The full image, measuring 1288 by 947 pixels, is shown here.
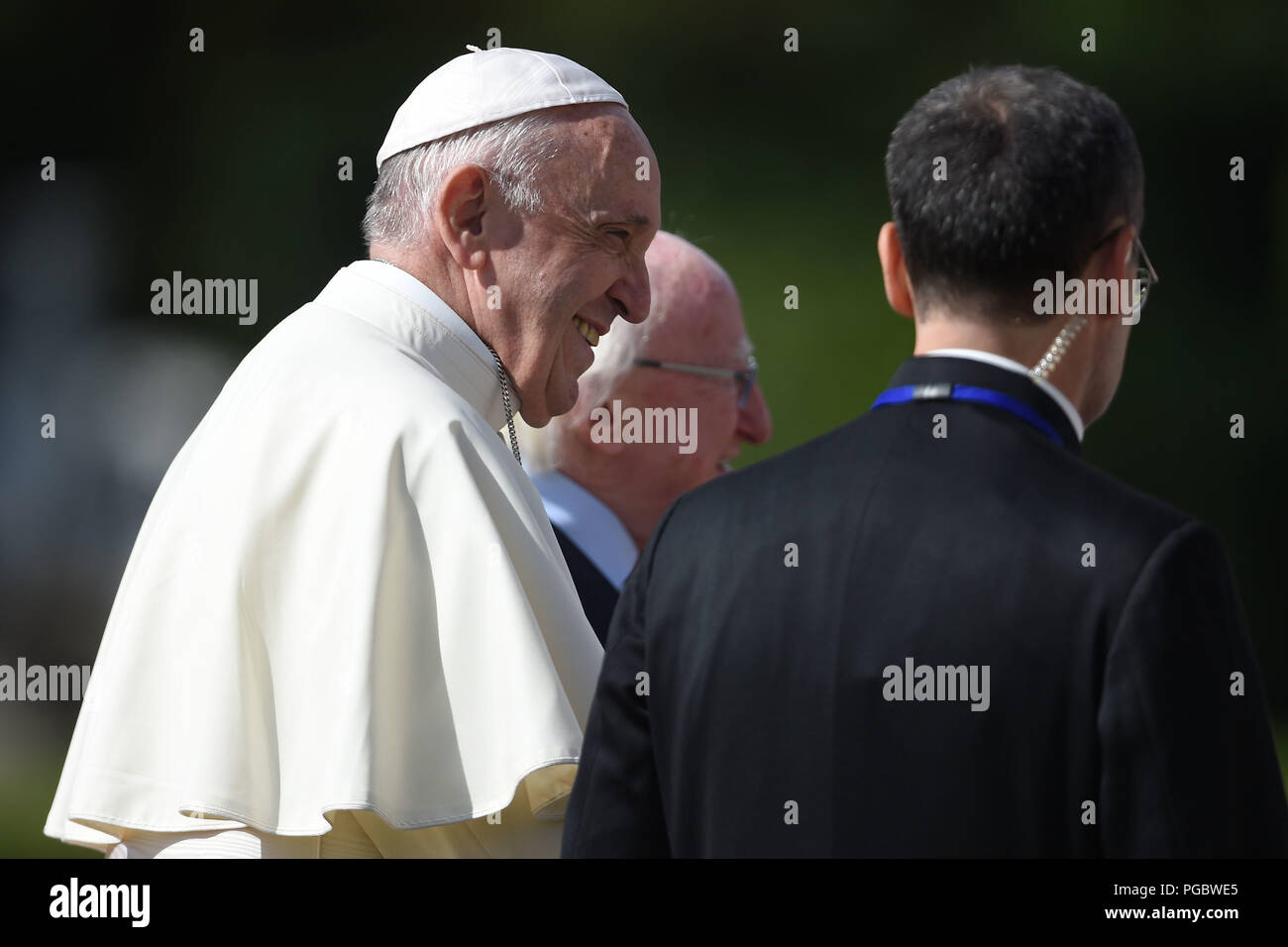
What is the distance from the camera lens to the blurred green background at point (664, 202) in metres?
7.55

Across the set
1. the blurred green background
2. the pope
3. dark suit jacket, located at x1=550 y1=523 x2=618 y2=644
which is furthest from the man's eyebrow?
the blurred green background

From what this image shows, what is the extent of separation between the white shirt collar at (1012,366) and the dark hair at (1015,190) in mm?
53

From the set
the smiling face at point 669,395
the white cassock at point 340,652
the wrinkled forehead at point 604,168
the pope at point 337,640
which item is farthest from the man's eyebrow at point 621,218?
the smiling face at point 669,395

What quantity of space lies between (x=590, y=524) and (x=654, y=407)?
0.40 meters

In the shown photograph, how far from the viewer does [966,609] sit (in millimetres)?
1914

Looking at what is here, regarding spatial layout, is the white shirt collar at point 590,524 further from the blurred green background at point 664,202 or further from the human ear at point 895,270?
the blurred green background at point 664,202

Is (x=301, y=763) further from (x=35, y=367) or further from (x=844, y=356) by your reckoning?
(x=844, y=356)

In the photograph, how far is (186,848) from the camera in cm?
264

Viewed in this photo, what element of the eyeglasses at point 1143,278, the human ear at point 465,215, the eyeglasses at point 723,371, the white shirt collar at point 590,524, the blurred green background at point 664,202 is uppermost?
the blurred green background at point 664,202

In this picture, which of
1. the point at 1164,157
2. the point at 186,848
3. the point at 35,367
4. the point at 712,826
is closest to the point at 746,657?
the point at 712,826

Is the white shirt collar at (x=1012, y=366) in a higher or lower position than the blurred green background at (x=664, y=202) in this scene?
lower

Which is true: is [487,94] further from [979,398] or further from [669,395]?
[979,398]

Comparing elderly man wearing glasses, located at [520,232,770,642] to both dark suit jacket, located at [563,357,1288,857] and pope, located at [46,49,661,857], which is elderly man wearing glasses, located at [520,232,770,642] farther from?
dark suit jacket, located at [563,357,1288,857]
